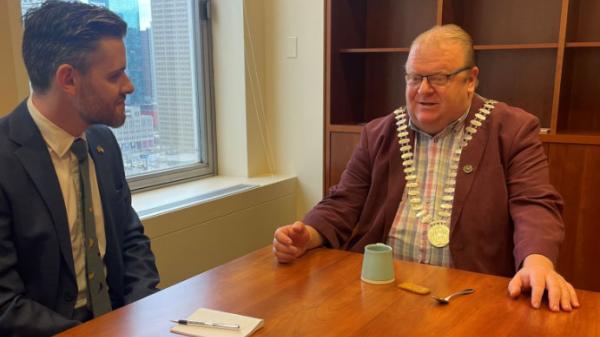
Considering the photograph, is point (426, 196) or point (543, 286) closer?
point (543, 286)

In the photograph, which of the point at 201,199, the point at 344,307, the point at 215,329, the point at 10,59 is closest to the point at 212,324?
the point at 215,329

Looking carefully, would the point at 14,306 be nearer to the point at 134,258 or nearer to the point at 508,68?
the point at 134,258

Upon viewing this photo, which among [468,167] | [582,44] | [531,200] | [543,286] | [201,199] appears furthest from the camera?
[201,199]

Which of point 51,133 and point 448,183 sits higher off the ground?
point 51,133

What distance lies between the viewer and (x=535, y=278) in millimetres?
1223

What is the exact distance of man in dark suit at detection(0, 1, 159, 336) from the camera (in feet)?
4.39

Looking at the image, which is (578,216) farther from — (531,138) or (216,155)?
(216,155)

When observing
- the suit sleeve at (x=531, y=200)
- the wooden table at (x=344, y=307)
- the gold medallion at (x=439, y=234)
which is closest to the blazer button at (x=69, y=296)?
the wooden table at (x=344, y=307)

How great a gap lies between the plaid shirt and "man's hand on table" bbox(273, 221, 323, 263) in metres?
0.34

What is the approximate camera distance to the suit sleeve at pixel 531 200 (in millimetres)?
1402

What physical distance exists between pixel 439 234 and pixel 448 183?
0.16 meters

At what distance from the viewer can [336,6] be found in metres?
2.68

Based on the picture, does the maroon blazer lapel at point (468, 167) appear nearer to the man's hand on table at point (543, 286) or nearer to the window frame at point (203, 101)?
the man's hand on table at point (543, 286)

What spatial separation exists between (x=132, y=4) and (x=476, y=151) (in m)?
1.74
